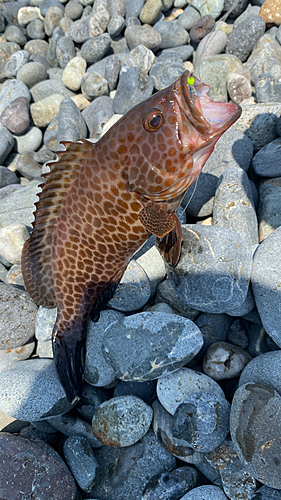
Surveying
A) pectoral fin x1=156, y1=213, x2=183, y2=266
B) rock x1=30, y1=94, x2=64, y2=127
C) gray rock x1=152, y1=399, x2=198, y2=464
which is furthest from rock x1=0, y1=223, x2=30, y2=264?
rock x1=30, y1=94, x2=64, y2=127

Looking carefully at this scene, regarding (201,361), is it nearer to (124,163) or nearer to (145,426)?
(145,426)

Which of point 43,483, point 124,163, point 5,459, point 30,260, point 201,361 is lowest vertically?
point 201,361

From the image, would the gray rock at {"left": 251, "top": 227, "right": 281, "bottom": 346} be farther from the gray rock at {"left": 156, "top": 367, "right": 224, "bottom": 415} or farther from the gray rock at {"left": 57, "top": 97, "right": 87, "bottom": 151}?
the gray rock at {"left": 57, "top": 97, "right": 87, "bottom": 151}

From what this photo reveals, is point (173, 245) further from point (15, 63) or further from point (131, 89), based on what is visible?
point (15, 63)

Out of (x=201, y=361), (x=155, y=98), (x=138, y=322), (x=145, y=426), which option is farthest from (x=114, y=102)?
(x=145, y=426)

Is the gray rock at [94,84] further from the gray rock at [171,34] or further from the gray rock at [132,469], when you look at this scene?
the gray rock at [132,469]

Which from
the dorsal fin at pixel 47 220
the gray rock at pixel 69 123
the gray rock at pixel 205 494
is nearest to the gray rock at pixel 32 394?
the dorsal fin at pixel 47 220
